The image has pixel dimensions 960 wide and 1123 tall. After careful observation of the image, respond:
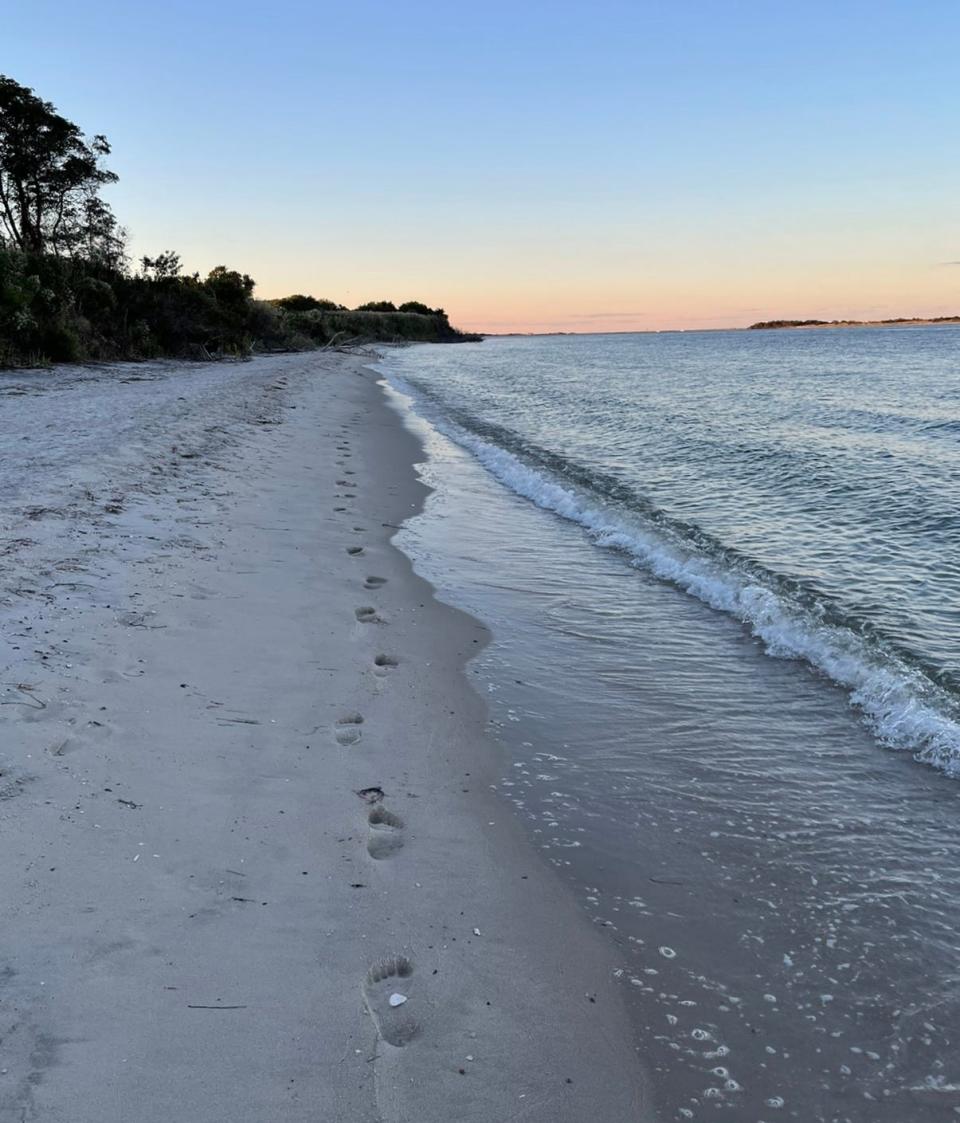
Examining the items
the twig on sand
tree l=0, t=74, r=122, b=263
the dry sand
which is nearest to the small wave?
the dry sand

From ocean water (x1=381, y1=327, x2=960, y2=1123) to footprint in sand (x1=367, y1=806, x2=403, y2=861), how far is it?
70cm

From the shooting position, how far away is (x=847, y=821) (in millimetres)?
4016

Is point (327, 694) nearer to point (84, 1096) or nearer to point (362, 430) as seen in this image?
point (84, 1096)

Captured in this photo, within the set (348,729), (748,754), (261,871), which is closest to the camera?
(261,871)

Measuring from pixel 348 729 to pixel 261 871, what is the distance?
1.34 meters

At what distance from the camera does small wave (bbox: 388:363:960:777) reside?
4.95m

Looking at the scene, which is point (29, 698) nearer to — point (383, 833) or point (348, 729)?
point (348, 729)

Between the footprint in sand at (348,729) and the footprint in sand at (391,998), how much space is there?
5.42 feet

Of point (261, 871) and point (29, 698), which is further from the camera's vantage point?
point (29, 698)

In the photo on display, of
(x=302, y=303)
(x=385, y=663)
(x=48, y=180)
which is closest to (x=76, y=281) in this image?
(x=48, y=180)

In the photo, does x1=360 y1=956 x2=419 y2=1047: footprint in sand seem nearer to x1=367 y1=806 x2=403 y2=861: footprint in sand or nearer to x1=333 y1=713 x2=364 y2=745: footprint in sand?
x1=367 y1=806 x2=403 y2=861: footprint in sand

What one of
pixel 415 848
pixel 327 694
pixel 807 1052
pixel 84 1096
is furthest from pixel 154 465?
pixel 807 1052

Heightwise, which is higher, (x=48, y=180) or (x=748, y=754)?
(x=48, y=180)

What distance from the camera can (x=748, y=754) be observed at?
468 cm
